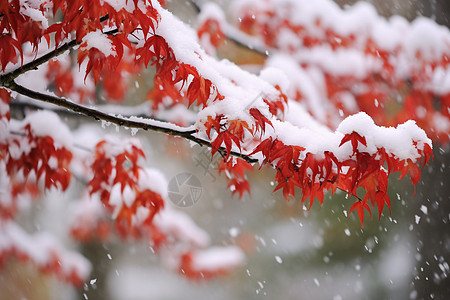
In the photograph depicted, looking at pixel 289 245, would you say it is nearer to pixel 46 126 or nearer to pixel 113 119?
pixel 46 126

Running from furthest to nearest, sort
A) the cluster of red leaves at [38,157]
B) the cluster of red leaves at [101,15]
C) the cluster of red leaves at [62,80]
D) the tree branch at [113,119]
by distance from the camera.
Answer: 1. the cluster of red leaves at [62,80]
2. the cluster of red leaves at [38,157]
3. the tree branch at [113,119]
4. the cluster of red leaves at [101,15]

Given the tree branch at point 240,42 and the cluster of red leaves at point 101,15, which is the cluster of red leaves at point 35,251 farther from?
the cluster of red leaves at point 101,15

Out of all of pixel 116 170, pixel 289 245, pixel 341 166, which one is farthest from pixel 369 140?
pixel 289 245

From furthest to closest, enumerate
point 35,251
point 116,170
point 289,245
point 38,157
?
point 289,245, point 35,251, point 116,170, point 38,157

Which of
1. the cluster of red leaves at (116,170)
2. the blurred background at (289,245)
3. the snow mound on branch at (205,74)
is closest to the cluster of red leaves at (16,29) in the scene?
the snow mound on branch at (205,74)

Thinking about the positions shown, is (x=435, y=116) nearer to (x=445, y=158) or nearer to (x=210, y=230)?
(x=445, y=158)

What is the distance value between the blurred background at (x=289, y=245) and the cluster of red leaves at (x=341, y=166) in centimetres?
382

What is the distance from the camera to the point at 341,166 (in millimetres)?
1862

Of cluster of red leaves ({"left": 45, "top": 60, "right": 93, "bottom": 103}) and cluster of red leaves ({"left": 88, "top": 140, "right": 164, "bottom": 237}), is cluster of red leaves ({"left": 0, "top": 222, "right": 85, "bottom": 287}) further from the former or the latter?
cluster of red leaves ({"left": 88, "top": 140, "right": 164, "bottom": 237})

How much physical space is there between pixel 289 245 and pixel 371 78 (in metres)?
7.70

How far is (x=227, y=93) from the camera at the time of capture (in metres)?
2.01

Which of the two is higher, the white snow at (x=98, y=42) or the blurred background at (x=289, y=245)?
the white snow at (x=98, y=42)

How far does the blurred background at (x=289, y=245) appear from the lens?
19.2 ft

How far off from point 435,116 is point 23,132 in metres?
3.83
